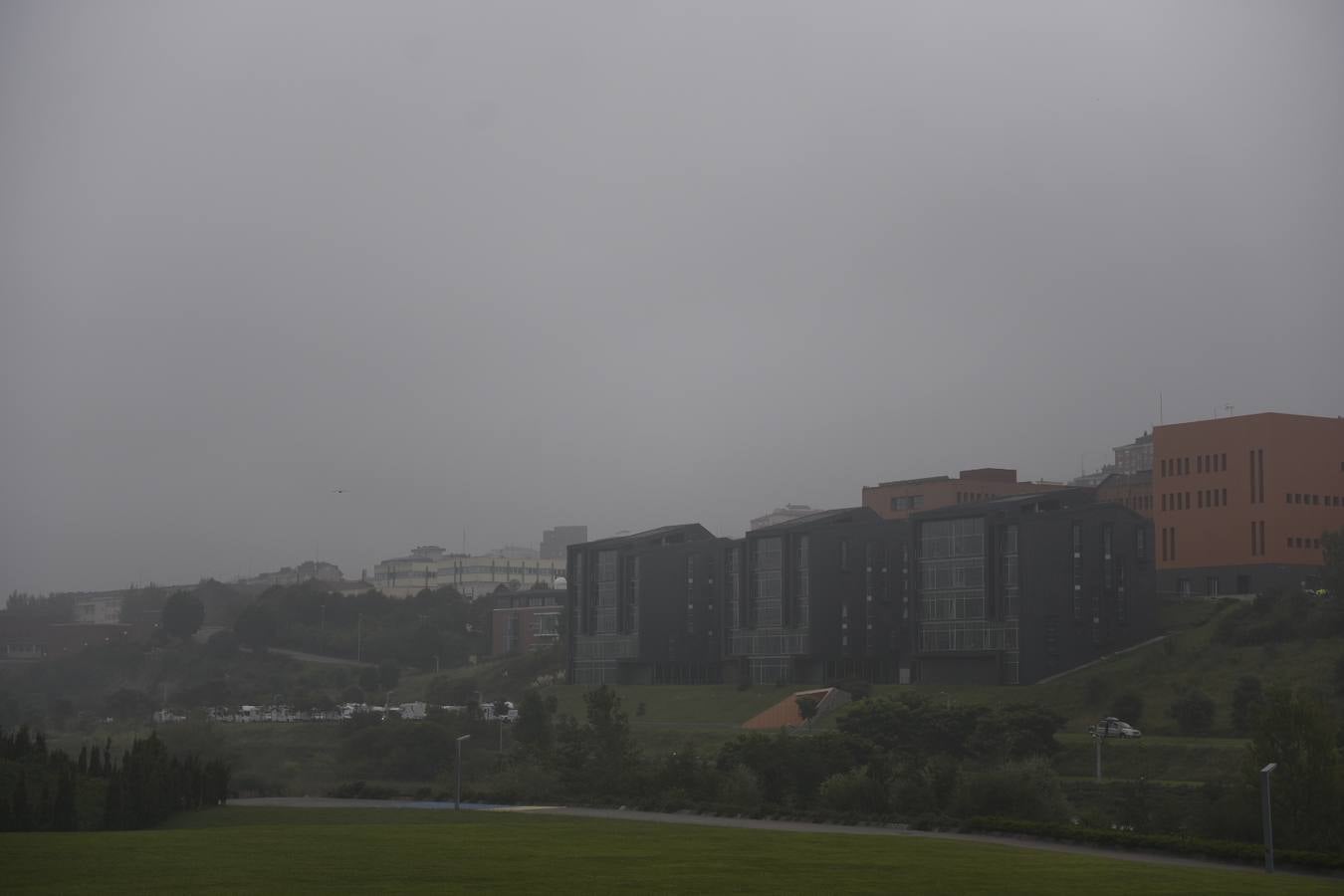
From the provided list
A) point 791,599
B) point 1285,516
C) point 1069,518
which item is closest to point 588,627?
point 791,599

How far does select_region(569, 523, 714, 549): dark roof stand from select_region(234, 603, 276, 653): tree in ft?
148

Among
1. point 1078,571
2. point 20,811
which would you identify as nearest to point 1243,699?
point 1078,571

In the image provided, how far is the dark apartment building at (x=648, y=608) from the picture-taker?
374 feet

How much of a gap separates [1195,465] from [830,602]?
27.3 m

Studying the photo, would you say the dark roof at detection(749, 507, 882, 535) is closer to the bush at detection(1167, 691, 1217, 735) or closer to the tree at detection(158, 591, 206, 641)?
the bush at detection(1167, 691, 1217, 735)

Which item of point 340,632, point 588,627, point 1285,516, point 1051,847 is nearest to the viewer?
point 1051,847

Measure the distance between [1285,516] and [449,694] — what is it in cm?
6582

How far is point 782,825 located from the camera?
46.5 metres

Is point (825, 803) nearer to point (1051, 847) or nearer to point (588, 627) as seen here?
point (1051, 847)

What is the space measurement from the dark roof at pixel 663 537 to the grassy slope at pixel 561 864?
7737cm

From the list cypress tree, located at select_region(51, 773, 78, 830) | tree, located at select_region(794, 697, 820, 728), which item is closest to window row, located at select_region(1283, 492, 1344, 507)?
tree, located at select_region(794, 697, 820, 728)

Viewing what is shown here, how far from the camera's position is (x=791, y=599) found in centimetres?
10531

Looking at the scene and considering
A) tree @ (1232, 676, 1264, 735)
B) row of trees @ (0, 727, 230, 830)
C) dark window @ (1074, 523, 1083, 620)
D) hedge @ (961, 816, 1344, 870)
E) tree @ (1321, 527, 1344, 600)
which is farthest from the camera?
dark window @ (1074, 523, 1083, 620)

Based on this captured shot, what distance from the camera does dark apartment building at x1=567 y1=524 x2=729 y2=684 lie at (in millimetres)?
114062
